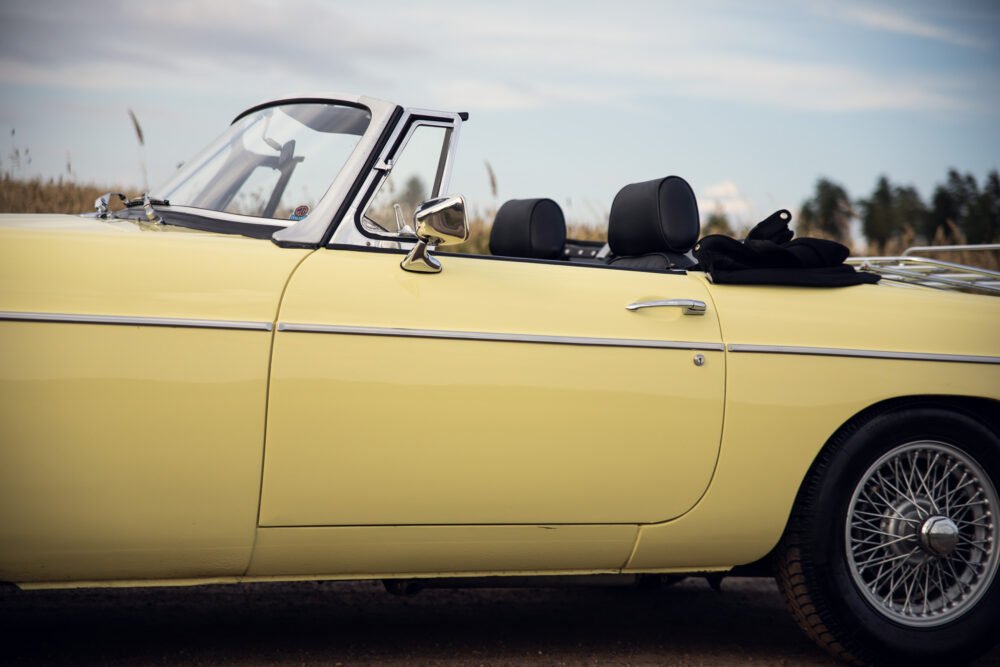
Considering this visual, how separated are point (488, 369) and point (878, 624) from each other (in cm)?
168

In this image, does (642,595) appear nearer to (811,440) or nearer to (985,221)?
(811,440)

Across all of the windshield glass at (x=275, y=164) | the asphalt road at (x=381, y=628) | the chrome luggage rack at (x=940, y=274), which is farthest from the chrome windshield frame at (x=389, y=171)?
the chrome luggage rack at (x=940, y=274)

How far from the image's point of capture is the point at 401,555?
3271 millimetres

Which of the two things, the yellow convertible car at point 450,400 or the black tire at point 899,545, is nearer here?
the yellow convertible car at point 450,400

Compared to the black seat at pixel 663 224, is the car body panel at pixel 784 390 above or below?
below

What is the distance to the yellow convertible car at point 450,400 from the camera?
2951 mm

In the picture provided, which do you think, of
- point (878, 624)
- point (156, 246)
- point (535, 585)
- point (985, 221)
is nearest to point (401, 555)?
point (535, 585)

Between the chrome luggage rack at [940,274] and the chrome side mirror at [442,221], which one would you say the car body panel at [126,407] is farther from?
the chrome luggage rack at [940,274]

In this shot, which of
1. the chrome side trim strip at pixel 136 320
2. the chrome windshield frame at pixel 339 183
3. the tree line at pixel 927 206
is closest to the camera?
the chrome side trim strip at pixel 136 320

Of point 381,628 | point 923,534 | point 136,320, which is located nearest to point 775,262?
point 923,534

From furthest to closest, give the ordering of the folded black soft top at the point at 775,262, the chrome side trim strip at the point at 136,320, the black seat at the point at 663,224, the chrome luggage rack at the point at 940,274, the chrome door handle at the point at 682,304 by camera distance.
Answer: the chrome luggage rack at the point at 940,274, the black seat at the point at 663,224, the folded black soft top at the point at 775,262, the chrome door handle at the point at 682,304, the chrome side trim strip at the point at 136,320

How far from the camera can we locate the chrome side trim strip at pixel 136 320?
9.37ft

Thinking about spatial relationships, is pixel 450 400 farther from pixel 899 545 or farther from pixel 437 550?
pixel 899 545

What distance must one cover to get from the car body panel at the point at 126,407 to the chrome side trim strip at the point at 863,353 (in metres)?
1.60
